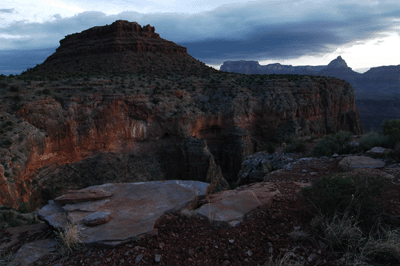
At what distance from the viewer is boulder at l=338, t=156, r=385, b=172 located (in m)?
6.13

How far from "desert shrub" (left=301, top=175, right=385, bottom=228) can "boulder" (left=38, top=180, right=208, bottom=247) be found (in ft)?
7.22

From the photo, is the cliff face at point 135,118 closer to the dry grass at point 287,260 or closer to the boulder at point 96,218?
the boulder at point 96,218

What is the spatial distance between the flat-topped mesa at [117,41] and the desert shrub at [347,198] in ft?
124

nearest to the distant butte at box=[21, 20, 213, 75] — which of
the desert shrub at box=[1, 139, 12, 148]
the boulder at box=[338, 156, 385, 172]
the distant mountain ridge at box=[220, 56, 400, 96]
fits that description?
the desert shrub at box=[1, 139, 12, 148]

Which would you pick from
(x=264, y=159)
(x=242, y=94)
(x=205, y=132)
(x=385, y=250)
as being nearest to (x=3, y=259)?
(x=385, y=250)

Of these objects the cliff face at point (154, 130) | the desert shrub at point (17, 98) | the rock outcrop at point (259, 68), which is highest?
the rock outcrop at point (259, 68)

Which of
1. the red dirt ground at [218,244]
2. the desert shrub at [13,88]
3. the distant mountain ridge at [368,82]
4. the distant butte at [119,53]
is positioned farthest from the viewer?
the distant mountain ridge at [368,82]

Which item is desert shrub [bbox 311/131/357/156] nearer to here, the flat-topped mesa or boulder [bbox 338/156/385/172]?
boulder [bbox 338/156/385/172]

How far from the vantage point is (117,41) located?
36031mm

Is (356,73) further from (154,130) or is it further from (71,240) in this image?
(71,240)

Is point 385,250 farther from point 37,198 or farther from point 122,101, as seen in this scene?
point 122,101

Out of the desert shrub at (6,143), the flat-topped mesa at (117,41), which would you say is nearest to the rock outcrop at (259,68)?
the flat-topped mesa at (117,41)

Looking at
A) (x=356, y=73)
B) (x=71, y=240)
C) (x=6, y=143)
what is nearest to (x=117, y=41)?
(x=6, y=143)

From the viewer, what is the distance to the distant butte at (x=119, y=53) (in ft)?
109
